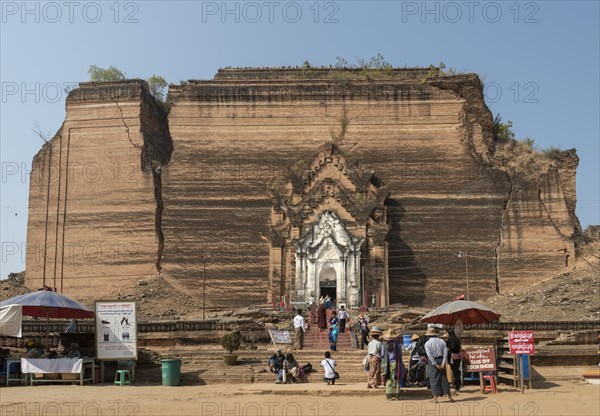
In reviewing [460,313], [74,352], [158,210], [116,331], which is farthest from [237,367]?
[158,210]

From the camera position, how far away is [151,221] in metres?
41.5

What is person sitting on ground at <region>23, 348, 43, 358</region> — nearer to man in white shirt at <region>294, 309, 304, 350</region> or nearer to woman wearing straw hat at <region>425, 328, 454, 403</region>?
man in white shirt at <region>294, 309, 304, 350</region>

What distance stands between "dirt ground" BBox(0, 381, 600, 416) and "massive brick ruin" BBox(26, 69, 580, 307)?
19.9 meters

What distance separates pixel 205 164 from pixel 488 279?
15.3 metres

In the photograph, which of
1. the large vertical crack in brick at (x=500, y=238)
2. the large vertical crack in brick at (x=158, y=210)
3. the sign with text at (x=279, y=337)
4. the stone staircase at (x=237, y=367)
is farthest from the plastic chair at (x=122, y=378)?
the large vertical crack in brick at (x=500, y=238)

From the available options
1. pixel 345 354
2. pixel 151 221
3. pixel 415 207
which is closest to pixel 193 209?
pixel 151 221

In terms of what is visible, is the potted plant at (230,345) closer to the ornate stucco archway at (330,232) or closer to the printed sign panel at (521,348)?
the printed sign panel at (521,348)

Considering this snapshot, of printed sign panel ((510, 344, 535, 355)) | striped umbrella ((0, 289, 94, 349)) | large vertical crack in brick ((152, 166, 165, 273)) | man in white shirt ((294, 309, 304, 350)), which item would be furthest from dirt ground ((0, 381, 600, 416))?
large vertical crack in brick ((152, 166, 165, 273))

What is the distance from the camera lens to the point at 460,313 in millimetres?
20844

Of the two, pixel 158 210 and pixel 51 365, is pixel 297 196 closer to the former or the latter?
pixel 158 210

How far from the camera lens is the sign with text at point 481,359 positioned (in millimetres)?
18484

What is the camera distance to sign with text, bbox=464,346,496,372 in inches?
728

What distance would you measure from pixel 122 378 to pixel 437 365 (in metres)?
8.12

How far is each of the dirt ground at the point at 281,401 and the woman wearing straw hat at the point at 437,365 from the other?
258 millimetres
